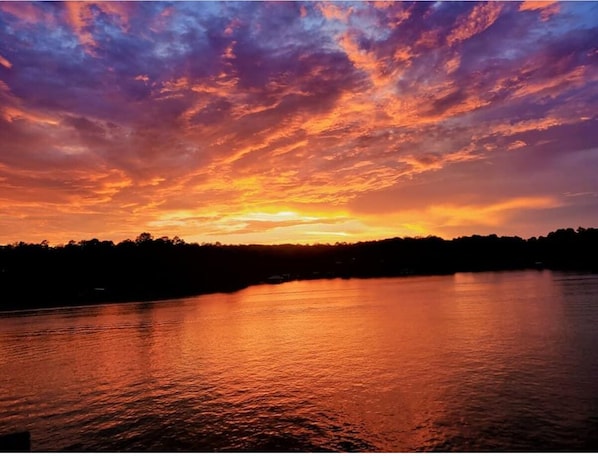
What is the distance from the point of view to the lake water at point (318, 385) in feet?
107

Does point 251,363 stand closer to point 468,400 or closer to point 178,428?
point 178,428

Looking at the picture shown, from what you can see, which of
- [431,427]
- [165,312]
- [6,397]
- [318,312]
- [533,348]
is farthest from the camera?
[165,312]

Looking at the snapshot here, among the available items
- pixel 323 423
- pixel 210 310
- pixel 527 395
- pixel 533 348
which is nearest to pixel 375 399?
pixel 323 423

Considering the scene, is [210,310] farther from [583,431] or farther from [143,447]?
[583,431]

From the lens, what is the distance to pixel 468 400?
38.7 m

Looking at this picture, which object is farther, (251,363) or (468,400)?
(251,363)

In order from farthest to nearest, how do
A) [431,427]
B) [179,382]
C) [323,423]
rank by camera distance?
1. [179,382]
2. [323,423]
3. [431,427]

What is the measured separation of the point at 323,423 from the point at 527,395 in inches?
731

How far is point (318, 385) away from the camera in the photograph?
4641 centimetres

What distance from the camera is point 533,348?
5831 centimetres

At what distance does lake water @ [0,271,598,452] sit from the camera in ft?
107

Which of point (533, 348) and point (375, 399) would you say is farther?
point (533, 348)

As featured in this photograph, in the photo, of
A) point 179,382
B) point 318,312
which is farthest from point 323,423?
point 318,312

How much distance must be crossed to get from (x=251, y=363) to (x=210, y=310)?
78.7 metres
